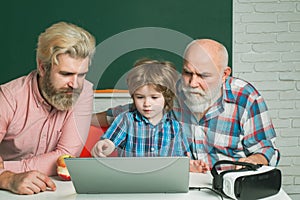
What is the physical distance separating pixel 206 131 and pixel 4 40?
176cm

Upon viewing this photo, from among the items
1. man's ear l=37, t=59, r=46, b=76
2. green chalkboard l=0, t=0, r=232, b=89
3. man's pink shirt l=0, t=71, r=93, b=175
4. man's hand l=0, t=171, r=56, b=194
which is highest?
green chalkboard l=0, t=0, r=232, b=89

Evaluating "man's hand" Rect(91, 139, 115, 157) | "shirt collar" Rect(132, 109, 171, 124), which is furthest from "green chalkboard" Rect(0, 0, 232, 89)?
"shirt collar" Rect(132, 109, 171, 124)

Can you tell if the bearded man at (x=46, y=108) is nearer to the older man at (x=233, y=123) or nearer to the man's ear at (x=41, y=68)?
the man's ear at (x=41, y=68)

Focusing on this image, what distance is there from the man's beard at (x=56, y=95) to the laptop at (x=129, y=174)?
1.65 ft

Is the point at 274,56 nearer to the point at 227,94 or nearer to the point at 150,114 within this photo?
the point at 227,94

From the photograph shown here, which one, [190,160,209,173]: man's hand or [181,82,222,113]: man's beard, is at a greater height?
[181,82,222,113]: man's beard

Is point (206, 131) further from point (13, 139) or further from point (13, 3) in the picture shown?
point (13, 3)

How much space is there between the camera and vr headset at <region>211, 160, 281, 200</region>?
163 cm

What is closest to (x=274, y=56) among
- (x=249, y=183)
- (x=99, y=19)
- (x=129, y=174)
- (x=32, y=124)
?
(x=99, y=19)

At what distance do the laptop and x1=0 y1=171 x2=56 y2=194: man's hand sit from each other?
0.11 m

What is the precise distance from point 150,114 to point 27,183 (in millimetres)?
432

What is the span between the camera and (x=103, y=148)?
1740 mm

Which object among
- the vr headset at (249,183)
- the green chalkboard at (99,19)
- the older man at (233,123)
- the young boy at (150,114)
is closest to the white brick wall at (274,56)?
the green chalkboard at (99,19)

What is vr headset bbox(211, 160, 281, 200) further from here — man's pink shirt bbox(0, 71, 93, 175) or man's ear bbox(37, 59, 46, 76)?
man's ear bbox(37, 59, 46, 76)
